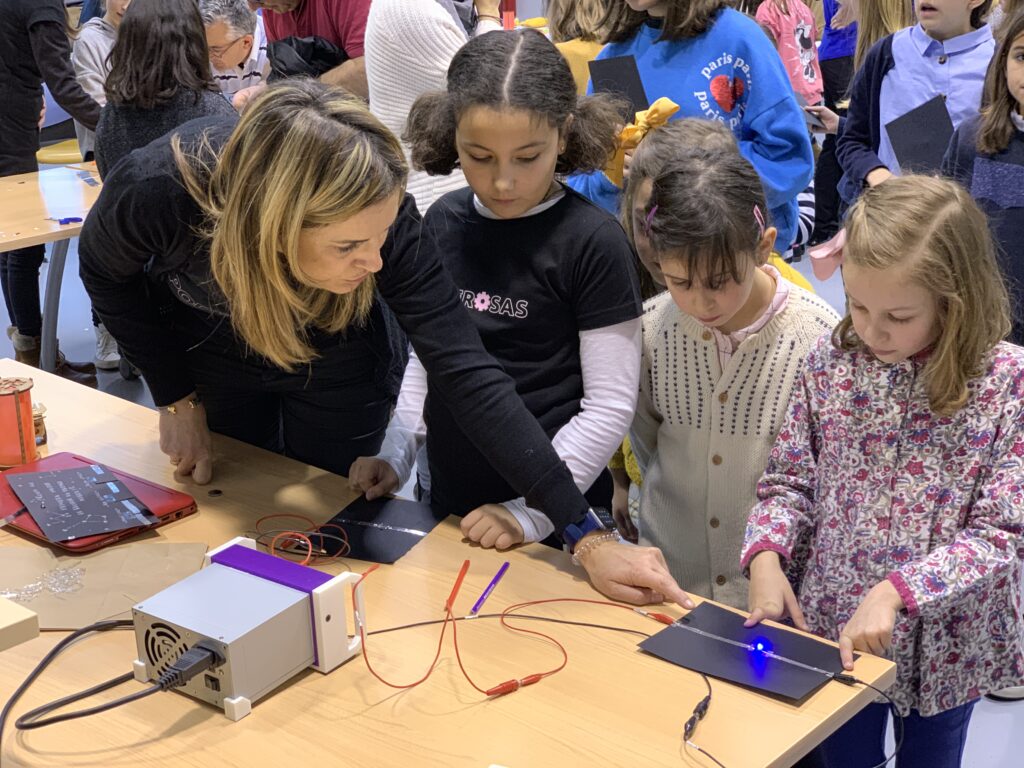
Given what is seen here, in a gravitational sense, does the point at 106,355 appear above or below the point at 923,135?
below

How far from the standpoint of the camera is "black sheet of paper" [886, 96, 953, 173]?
2.46 m

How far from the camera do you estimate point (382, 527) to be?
152cm

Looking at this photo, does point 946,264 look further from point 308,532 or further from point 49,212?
point 49,212

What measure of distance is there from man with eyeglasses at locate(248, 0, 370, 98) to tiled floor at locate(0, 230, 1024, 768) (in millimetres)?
1476

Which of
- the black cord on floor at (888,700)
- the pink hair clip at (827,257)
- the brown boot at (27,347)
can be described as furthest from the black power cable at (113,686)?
the brown boot at (27,347)

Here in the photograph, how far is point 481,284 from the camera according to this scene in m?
1.64

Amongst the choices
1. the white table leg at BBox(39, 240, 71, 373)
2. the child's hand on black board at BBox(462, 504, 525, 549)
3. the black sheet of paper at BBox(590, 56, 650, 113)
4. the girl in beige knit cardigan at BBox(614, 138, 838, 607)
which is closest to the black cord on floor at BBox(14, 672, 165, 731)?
the child's hand on black board at BBox(462, 504, 525, 549)

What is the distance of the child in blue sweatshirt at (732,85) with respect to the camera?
2039 mm

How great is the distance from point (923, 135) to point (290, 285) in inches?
65.8

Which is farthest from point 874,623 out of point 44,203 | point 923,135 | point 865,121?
point 44,203

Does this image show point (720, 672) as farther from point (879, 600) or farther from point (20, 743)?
A: point (20, 743)

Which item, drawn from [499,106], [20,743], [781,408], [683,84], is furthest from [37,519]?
[683,84]

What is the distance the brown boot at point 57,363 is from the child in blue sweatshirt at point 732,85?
2465 mm

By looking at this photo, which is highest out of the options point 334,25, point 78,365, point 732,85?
point 334,25
